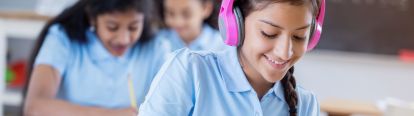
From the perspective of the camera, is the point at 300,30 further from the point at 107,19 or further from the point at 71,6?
the point at 71,6

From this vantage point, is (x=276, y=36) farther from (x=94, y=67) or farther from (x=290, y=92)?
(x=94, y=67)

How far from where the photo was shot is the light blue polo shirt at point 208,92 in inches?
25.3

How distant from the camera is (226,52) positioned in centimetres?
69

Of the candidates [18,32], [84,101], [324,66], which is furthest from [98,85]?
[324,66]

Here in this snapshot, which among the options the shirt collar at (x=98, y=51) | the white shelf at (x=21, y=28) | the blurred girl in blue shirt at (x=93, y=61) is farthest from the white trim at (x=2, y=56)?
the shirt collar at (x=98, y=51)

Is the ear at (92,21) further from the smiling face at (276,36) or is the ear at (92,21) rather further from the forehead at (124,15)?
the smiling face at (276,36)

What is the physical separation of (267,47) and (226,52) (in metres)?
0.08

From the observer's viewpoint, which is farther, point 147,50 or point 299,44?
point 147,50

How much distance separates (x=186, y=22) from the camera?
125 cm

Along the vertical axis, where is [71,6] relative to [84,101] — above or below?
above

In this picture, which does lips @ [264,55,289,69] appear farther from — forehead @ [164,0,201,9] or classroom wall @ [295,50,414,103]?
classroom wall @ [295,50,414,103]

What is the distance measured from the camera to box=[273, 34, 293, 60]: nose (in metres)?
0.60

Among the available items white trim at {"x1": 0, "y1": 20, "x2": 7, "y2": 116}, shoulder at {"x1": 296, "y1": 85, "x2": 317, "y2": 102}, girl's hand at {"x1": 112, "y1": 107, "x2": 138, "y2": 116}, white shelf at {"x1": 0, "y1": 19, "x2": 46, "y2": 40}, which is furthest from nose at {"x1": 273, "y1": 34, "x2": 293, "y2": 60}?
white trim at {"x1": 0, "y1": 20, "x2": 7, "y2": 116}

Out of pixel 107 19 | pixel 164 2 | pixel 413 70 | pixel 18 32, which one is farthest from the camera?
pixel 413 70
